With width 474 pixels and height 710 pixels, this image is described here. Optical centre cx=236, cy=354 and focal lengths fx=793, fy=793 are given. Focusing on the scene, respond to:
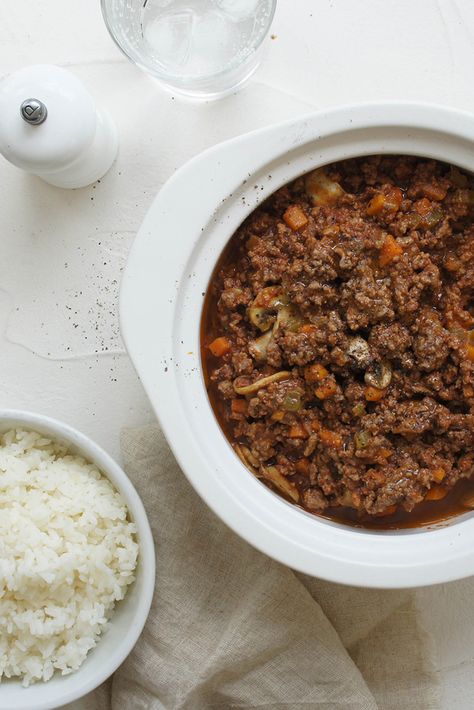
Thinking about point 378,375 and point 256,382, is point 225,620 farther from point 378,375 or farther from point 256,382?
point 378,375

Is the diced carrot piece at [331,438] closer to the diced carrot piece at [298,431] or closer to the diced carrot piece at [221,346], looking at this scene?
the diced carrot piece at [298,431]

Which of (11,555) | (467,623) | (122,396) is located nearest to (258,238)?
(122,396)

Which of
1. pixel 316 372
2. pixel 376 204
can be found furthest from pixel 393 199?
pixel 316 372

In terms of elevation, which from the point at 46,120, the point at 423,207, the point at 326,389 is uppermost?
the point at 423,207

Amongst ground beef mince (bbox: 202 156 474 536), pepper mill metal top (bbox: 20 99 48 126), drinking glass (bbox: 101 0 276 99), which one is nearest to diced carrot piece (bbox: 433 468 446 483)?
ground beef mince (bbox: 202 156 474 536)

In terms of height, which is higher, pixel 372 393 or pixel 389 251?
pixel 389 251

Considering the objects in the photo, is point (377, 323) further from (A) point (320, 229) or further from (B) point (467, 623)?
(B) point (467, 623)
